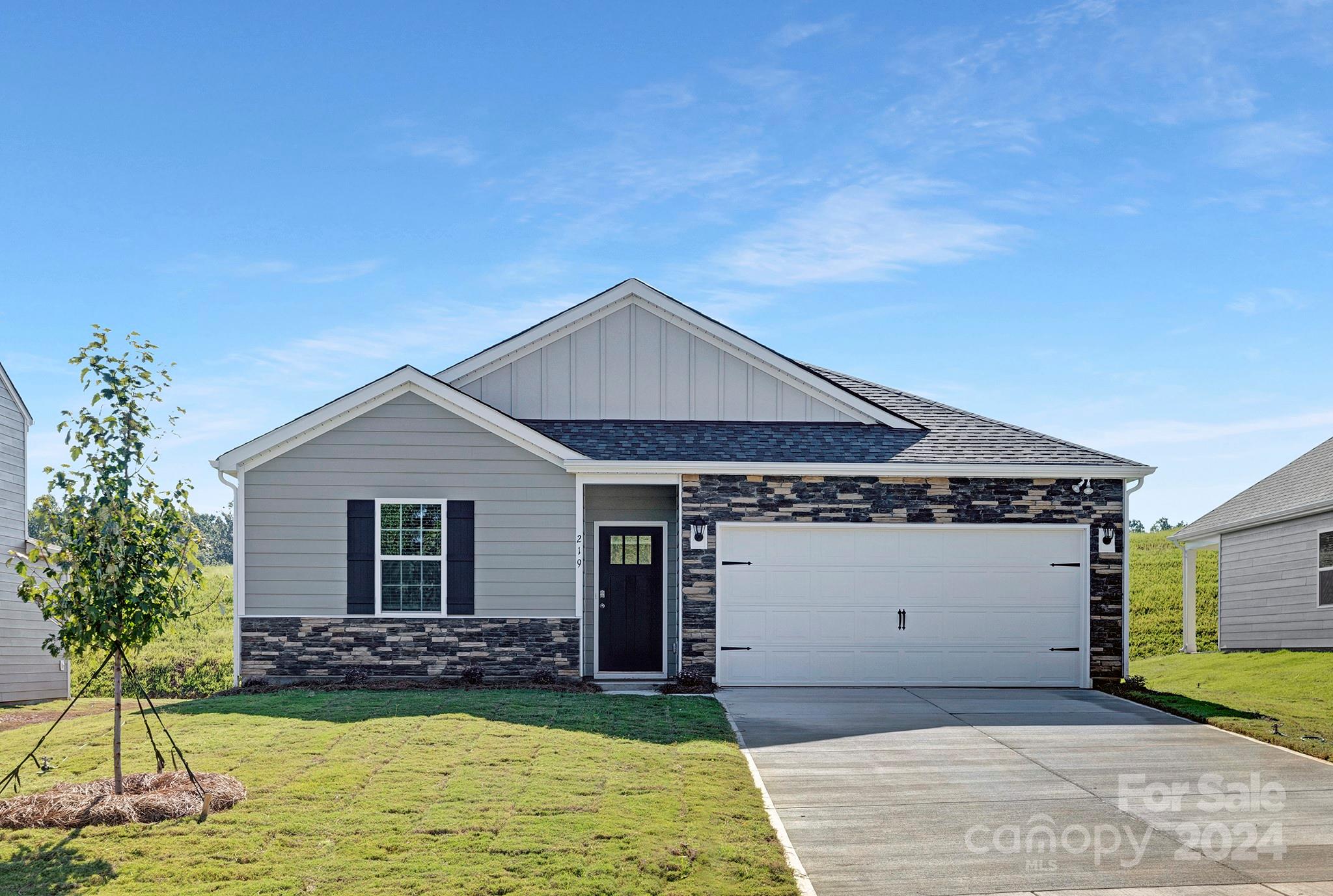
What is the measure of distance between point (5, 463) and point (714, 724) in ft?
43.9

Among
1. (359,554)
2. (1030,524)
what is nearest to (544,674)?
(359,554)

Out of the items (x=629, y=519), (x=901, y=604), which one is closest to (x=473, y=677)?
(x=629, y=519)

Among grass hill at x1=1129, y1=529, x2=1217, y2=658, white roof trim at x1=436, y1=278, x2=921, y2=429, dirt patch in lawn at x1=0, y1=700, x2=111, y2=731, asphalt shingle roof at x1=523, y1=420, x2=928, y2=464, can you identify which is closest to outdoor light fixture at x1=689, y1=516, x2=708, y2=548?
asphalt shingle roof at x1=523, y1=420, x2=928, y2=464

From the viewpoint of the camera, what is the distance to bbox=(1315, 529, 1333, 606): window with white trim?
18875 millimetres

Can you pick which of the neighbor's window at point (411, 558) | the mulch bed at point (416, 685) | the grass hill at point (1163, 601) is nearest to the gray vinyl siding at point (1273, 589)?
the grass hill at point (1163, 601)

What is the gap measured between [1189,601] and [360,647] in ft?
58.7

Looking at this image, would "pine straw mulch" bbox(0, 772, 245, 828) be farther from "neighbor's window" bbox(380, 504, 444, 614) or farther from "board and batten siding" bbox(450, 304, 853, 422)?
"board and batten siding" bbox(450, 304, 853, 422)

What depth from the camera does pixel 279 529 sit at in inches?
556

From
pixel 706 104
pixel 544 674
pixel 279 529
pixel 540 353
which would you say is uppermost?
pixel 706 104

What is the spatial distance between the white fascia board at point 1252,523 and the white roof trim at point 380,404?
1353cm

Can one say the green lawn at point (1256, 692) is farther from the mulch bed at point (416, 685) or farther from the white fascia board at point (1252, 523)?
the mulch bed at point (416, 685)

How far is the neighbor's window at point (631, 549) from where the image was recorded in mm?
15688

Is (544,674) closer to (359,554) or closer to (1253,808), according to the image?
(359,554)

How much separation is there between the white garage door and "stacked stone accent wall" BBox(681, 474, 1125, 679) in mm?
134
